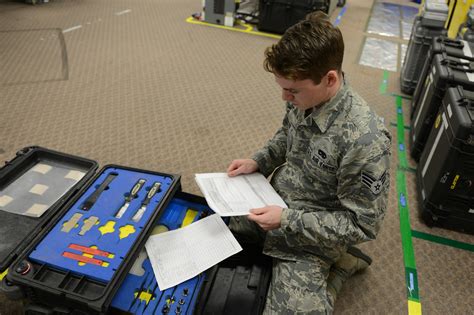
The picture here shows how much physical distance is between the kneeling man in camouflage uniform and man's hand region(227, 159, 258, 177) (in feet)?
0.41

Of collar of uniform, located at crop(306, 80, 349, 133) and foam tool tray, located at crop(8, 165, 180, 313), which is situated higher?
collar of uniform, located at crop(306, 80, 349, 133)

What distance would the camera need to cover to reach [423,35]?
2.63m

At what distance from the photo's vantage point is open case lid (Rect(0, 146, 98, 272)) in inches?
43.6

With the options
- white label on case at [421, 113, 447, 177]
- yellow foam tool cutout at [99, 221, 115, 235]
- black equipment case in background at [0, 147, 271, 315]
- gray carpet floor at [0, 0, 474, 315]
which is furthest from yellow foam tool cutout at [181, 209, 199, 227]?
white label on case at [421, 113, 447, 177]

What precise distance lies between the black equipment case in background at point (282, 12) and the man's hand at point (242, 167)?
2940 millimetres

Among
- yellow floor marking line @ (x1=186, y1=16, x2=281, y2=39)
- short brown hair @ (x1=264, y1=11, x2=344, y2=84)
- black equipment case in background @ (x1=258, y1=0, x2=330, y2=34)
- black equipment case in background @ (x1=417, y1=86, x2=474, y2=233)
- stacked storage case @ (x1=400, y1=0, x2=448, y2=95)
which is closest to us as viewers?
short brown hair @ (x1=264, y1=11, x2=344, y2=84)

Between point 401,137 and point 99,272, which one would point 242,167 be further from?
point 401,137

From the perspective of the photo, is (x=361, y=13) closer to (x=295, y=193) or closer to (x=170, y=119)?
(x=170, y=119)

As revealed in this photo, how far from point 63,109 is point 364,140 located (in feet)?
6.85

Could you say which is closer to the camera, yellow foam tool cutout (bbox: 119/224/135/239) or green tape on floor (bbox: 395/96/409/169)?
yellow foam tool cutout (bbox: 119/224/135/239)

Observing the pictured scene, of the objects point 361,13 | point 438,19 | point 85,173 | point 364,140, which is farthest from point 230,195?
point 361,13

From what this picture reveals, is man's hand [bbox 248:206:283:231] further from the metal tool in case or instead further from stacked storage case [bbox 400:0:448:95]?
stacked storage case [bbox 400:0:448:95]

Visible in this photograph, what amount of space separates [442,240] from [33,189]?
5.80 ft

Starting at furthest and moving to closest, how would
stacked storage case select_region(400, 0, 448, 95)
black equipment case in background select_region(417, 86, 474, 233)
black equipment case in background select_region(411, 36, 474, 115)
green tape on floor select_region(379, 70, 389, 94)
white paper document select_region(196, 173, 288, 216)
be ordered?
green tape on floor select_region(379, 70, 389, 94) < stacked storage case select_region(400, 0, 448, 95) < black equipment case in background select_region(411, 36, 474, 115) < black equipment case in background select_region(417, 86, 474, 233) < white paper document select_region(196, 173, 288, 216)
